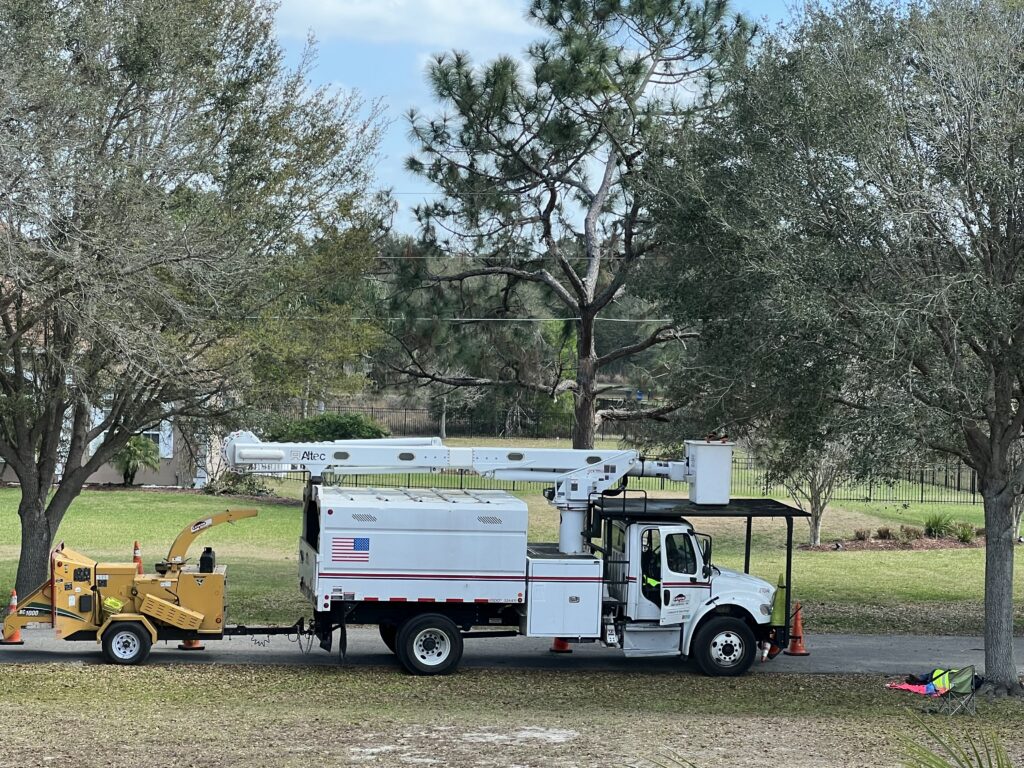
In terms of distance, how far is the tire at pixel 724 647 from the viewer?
558 inches

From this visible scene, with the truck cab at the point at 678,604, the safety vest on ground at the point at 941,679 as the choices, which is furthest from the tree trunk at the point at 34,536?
the safety vest on ground at the point at 941,679

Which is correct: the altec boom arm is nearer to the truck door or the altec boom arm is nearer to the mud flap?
the truck door

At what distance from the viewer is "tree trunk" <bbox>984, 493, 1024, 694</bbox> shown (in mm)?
13414

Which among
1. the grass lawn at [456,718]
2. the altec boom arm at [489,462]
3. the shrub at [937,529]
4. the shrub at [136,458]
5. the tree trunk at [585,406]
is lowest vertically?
the grass lawn at [456,718]

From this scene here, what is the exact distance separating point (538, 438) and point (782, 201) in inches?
1494

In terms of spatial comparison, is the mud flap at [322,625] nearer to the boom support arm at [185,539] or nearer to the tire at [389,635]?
the tire at [389,635]

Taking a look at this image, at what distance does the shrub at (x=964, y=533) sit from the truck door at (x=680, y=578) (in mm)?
18242

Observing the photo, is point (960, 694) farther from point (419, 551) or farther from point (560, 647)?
point (419, 551)

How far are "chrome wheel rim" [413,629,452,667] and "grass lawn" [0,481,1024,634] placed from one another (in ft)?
12.8

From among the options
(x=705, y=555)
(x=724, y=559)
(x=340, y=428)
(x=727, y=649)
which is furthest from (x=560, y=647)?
(x=340, y=428)

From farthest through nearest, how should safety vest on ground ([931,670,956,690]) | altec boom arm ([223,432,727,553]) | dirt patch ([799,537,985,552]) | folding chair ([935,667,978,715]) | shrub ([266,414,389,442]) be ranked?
1. shrub ([266,414,389,442])
2. dirt patch ([799,537,985,552])
3. altec boom arm ([223,432,727,553])
4. safety vest on ground ([931,670,956,690])
5. folding chair ([935,667,978,715])

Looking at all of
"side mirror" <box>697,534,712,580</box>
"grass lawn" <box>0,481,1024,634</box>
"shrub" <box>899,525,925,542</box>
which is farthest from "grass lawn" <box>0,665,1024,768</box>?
"shrub" <box>899,525,925,542</box>

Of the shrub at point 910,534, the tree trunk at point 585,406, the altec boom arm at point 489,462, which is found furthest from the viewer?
the shrub at point 910,534

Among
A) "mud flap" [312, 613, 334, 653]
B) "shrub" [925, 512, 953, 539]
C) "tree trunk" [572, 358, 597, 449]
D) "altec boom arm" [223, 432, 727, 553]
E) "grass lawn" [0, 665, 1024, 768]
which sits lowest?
"grass lawn" [0, 665, 1024, 768]
